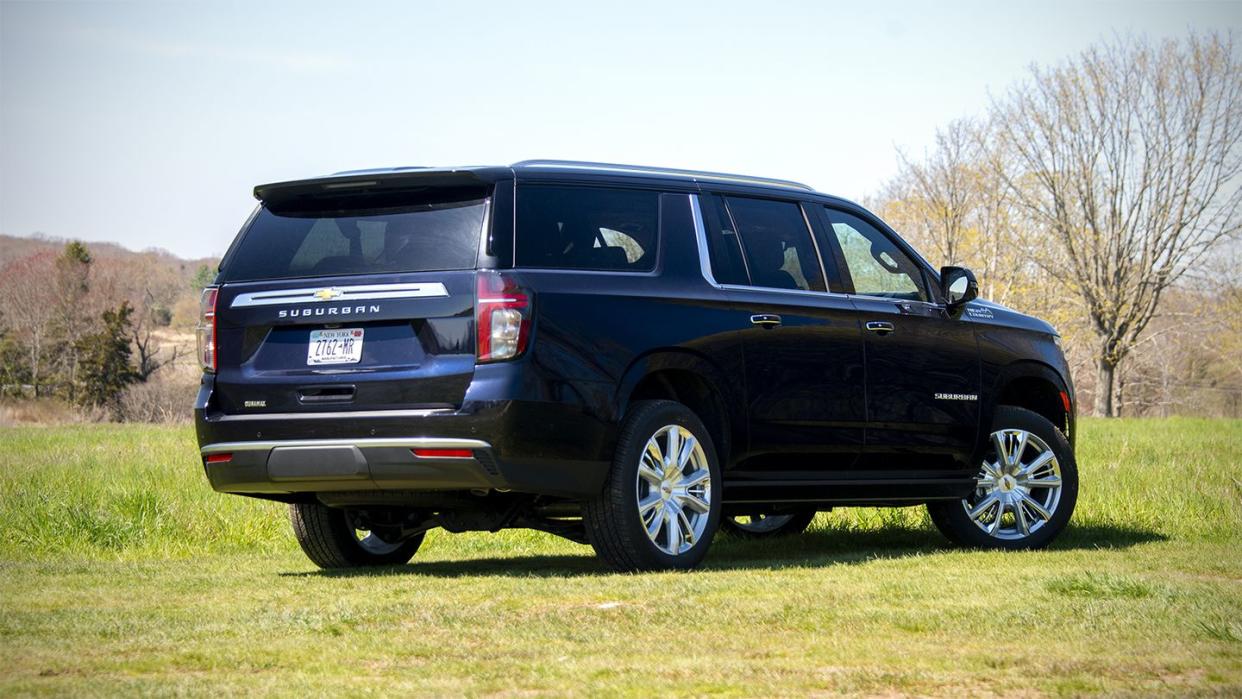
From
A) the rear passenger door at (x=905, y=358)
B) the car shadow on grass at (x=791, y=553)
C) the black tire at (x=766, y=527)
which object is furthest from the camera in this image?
the black tire at (x=766, y=527)

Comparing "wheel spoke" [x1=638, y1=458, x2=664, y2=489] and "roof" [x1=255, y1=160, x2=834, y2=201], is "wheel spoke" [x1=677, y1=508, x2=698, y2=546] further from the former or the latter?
"roof" [x1=255, y1=160, x2=834, y2=201]

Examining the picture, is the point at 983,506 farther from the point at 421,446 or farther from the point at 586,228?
the point at 421,446

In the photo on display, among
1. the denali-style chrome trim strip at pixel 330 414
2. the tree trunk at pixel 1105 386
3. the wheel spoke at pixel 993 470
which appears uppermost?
the denali-style chrome trim strip at pixel 330 414

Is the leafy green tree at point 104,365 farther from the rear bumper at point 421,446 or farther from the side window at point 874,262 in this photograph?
the rear bumper at point 421,446

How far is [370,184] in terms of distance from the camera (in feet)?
25.6

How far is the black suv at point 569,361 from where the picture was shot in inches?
290

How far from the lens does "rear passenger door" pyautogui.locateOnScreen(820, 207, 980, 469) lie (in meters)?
9.30

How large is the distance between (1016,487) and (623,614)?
450cm

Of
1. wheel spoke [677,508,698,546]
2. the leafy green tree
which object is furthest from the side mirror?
the leafy green tree

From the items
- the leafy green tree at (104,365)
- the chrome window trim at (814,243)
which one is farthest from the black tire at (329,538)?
the leafy green tree at (104,365)

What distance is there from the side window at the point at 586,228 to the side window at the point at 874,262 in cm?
160

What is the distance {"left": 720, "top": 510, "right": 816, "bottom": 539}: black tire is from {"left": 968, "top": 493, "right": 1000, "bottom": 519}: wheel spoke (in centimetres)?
136

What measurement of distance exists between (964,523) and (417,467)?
4072 millimetres

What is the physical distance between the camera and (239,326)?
25.9 ft
